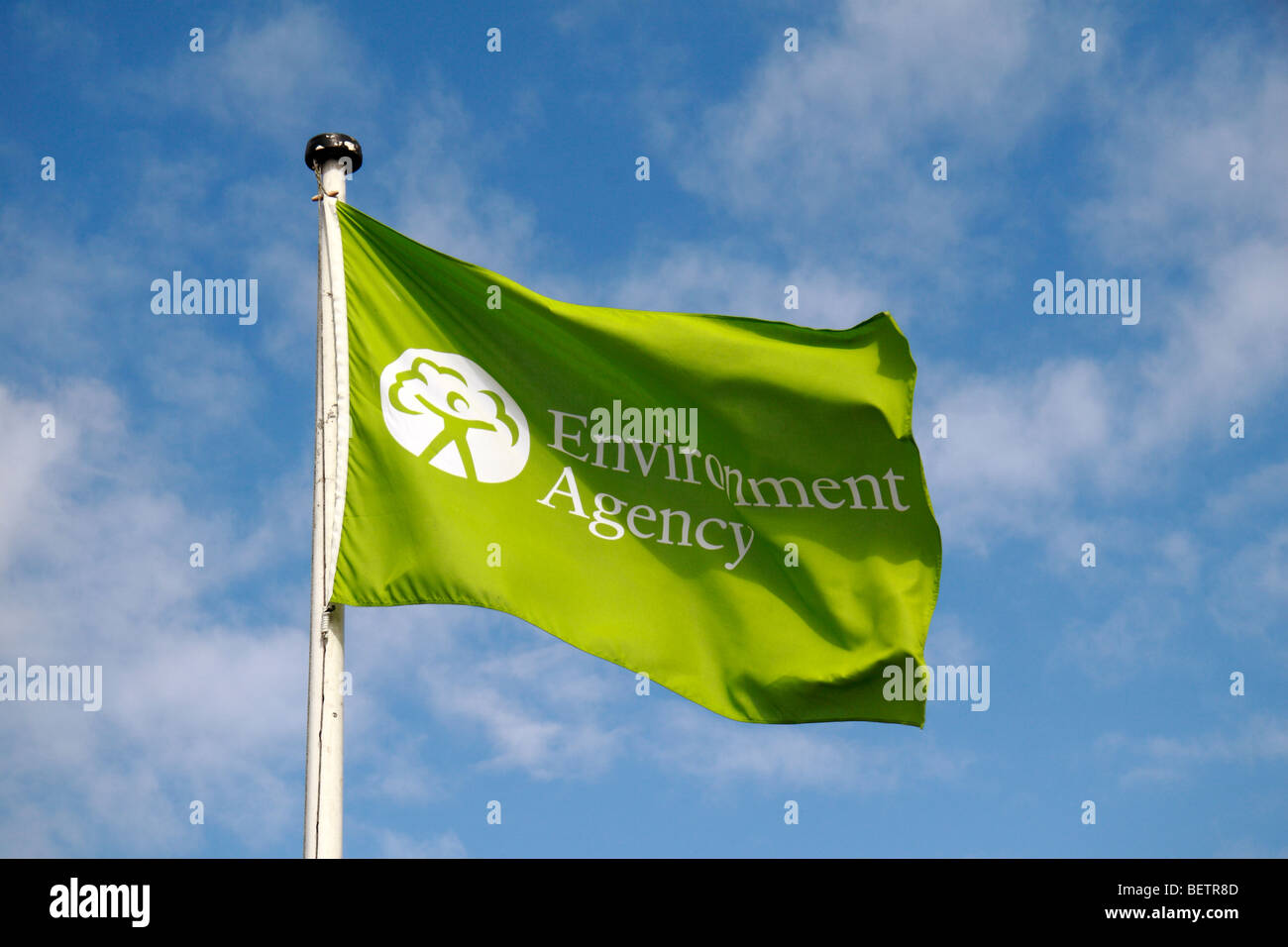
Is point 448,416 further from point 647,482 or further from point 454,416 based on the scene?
point 647,482

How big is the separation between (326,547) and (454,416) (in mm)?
1569

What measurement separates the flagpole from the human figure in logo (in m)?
0.53

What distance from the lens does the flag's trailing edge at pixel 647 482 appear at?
1107 centimetres

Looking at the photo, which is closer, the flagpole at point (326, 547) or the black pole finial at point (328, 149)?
the flagpole at point (326, 547)

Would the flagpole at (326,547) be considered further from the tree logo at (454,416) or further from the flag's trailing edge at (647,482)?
the tree logo at (454,416)

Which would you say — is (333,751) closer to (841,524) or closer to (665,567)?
(665,567)

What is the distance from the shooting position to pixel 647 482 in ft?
39.8

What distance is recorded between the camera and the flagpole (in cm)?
974

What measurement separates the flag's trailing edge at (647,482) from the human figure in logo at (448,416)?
0.05 ft

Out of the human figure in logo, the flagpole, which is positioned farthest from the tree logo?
the flagpole

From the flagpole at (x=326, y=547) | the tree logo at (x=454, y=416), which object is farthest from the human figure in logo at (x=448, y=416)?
the flagpole at (x=326, y=547)

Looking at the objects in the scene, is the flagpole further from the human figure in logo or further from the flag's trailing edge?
the human figure in logo

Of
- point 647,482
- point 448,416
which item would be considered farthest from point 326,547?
point 647,482
